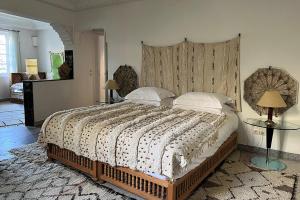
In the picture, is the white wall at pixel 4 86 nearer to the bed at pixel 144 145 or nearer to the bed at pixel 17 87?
A: the bed at pixel 17 87

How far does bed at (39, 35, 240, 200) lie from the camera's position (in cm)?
203

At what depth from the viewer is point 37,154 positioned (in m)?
3.26

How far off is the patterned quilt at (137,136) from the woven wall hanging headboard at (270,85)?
29.0 inches

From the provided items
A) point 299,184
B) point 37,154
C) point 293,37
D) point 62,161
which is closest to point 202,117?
point 299,184

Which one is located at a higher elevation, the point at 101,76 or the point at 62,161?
the point at 101,76

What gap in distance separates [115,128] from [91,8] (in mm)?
3629

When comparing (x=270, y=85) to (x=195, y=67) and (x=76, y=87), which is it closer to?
(x=195, y=67)

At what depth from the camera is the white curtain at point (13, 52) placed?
7.49 metres

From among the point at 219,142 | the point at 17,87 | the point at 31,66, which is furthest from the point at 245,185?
the point at 31,66

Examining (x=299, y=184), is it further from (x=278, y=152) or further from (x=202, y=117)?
(x=202, y=117)

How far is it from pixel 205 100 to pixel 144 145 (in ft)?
5.13

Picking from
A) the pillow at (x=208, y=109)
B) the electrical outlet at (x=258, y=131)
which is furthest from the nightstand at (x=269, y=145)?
the pillow at (x=208, y=109)

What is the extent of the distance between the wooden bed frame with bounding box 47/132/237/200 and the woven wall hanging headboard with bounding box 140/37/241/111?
3.44ft

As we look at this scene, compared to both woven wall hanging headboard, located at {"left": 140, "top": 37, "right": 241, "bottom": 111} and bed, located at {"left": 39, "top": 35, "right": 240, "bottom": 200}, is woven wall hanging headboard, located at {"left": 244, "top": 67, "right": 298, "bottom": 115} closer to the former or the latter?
woven wall hanging headboard, located at {"left": 140, "top": 37, "right": 241, "bottom": 111}
